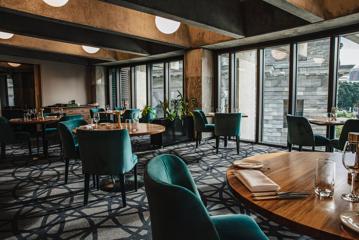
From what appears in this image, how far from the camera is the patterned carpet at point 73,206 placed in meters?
2.42

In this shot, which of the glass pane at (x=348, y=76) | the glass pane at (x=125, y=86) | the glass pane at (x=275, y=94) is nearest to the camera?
the glass pane at (x=348, y=76)

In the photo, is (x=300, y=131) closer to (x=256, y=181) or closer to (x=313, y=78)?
(x=313, y=78)

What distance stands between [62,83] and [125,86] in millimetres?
2251

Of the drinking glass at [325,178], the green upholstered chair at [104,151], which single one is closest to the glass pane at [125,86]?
the green upholstered chair at [104,151]

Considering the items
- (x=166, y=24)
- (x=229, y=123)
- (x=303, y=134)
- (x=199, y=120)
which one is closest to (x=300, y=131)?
(x=303, y=134)

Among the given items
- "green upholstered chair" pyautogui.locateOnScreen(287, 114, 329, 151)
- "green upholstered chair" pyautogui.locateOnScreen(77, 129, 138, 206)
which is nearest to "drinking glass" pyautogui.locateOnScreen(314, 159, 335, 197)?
"green upholstered chair" pyautogui.locateOnScreen(77, 129, 138, 206)

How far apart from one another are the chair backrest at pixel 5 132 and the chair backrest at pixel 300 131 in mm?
4963

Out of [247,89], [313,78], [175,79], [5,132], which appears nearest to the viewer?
[5,132]

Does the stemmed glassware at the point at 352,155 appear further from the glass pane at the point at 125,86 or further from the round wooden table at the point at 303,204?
the glass pane at the point at 125,86

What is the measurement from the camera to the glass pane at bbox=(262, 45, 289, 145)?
6.25 m

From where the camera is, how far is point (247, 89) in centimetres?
704

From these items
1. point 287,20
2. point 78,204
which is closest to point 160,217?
point 78,204

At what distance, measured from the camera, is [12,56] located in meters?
8.12

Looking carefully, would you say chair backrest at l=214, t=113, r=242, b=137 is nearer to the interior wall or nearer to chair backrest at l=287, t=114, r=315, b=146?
chair backrest at l=287, t=114, r=315, b=146
